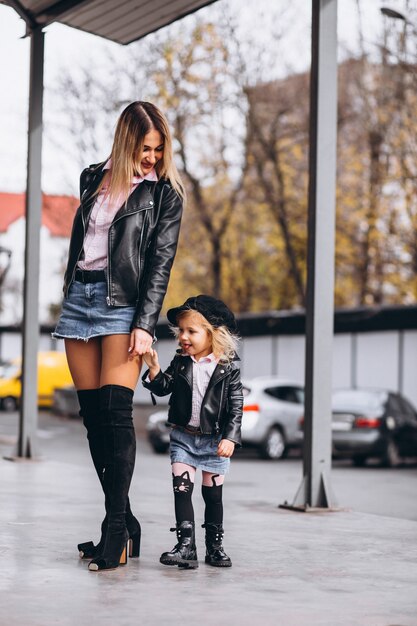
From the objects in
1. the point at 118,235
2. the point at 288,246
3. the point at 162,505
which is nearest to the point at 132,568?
the point at 118,235

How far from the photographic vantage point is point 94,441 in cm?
571

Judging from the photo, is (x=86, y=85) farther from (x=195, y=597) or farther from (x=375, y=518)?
(x=195, y=597)

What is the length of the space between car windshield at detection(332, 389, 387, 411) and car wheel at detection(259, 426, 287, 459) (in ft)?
4.84

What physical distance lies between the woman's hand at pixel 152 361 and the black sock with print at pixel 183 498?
0.52 meters

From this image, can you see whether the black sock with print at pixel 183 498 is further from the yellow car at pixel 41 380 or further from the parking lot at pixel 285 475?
the yellow car at pixel 41 380

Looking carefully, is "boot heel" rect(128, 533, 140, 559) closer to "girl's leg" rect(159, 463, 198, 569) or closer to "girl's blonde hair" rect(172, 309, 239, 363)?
"girl's leg" rect(159, 463, 198, 569)

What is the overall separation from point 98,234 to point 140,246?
213mm

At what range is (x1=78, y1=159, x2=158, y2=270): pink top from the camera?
5.58m

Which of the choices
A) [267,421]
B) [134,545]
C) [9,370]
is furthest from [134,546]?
[9,370]

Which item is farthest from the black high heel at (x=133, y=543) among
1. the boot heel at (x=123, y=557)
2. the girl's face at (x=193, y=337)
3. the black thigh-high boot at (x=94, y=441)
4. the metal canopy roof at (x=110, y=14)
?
the metal canopy roof at (x=110, y=14)

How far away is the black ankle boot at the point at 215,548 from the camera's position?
5703mm

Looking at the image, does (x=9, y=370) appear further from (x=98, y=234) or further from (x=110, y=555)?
(x=110, y=555)

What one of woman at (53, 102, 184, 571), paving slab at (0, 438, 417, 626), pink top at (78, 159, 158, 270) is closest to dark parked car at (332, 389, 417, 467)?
paving slab at (0, 438, 417, 626)

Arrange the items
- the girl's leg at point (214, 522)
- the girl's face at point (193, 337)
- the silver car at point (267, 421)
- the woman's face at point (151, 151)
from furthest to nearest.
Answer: the silver car at point (267, 421), the girl's face at point (193, 337), the girl's leg at point (214, 522), the woman's face at point (151, 151)
